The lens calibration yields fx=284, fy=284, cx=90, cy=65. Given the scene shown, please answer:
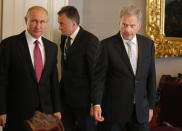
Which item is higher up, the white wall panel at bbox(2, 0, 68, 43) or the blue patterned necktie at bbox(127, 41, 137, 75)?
the white wall panel at bbox(2, 0, 68, 43)

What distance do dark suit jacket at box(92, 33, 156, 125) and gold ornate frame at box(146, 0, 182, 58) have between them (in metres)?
1.70

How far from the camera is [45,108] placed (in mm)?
2512

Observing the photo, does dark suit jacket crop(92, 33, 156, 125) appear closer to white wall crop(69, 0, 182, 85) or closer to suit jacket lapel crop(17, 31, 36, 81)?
suit jacket lapel crop(17, 31, 36, 81)

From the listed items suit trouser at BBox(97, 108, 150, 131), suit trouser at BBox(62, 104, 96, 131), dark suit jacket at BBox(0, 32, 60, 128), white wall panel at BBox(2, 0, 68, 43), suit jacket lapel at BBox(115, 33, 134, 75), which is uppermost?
white wall panel at BBox(2, 0, 68, 43)

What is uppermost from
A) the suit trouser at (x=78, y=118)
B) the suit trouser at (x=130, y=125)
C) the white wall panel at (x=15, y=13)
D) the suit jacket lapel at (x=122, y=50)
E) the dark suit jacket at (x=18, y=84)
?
the white wall panel at (x=15, y=13)

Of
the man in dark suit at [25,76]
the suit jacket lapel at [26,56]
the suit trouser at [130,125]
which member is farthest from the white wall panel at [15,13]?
the suit trouser at [130,125]

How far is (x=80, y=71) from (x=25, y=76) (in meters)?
0.64

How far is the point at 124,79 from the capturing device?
2.33 metres

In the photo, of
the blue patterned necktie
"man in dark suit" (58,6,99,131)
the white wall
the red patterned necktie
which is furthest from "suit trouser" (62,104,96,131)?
the white wall

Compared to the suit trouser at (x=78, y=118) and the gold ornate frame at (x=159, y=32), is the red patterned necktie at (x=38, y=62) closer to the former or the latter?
the suit trouser at (x=78, y=118)

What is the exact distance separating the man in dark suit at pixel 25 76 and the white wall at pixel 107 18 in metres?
1.80

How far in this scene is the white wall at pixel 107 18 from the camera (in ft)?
13.7

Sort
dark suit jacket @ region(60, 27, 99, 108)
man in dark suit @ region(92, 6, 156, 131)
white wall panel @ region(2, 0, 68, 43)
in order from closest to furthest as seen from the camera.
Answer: man in dark suit @ region(92, 6, 156, 131) → dark suit jacket @ region(60, 27, 99, 108) → white wall panel @ region(2, 0, 68, 43)

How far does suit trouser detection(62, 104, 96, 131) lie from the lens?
9.55 ft
